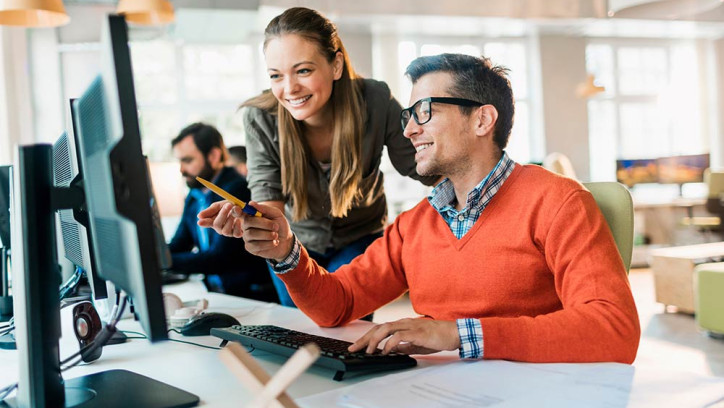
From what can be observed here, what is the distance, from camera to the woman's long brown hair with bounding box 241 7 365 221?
6.32ft

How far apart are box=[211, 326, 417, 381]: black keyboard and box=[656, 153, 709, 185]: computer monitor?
8.44 m

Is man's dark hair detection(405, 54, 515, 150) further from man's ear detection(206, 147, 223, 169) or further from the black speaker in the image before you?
man's ear detection(206, 147, 223, 169)

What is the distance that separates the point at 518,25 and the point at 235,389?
8.37 metres

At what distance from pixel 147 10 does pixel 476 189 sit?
305 cm

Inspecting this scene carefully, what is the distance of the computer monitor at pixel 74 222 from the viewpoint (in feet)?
3.42

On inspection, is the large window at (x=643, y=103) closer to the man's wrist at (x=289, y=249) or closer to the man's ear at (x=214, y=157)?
the man's ear at (x=214, y=157)

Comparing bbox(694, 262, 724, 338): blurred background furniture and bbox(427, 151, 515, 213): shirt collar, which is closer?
bbox(427, 151, 515, 213): shirt collar

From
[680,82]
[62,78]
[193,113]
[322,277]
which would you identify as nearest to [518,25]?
[680,82]

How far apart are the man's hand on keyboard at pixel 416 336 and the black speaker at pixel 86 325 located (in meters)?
0.52

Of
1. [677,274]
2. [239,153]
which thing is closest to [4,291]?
[239,153]

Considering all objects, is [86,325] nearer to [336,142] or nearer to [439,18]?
[336,142]

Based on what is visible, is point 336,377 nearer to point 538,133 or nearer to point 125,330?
point 125,330

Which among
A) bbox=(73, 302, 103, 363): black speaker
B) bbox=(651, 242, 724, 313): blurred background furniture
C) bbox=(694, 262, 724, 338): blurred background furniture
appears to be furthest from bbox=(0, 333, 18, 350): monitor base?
bbox=(651, 242, 724, 313): blurred background furniture

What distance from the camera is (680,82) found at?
10.3m
